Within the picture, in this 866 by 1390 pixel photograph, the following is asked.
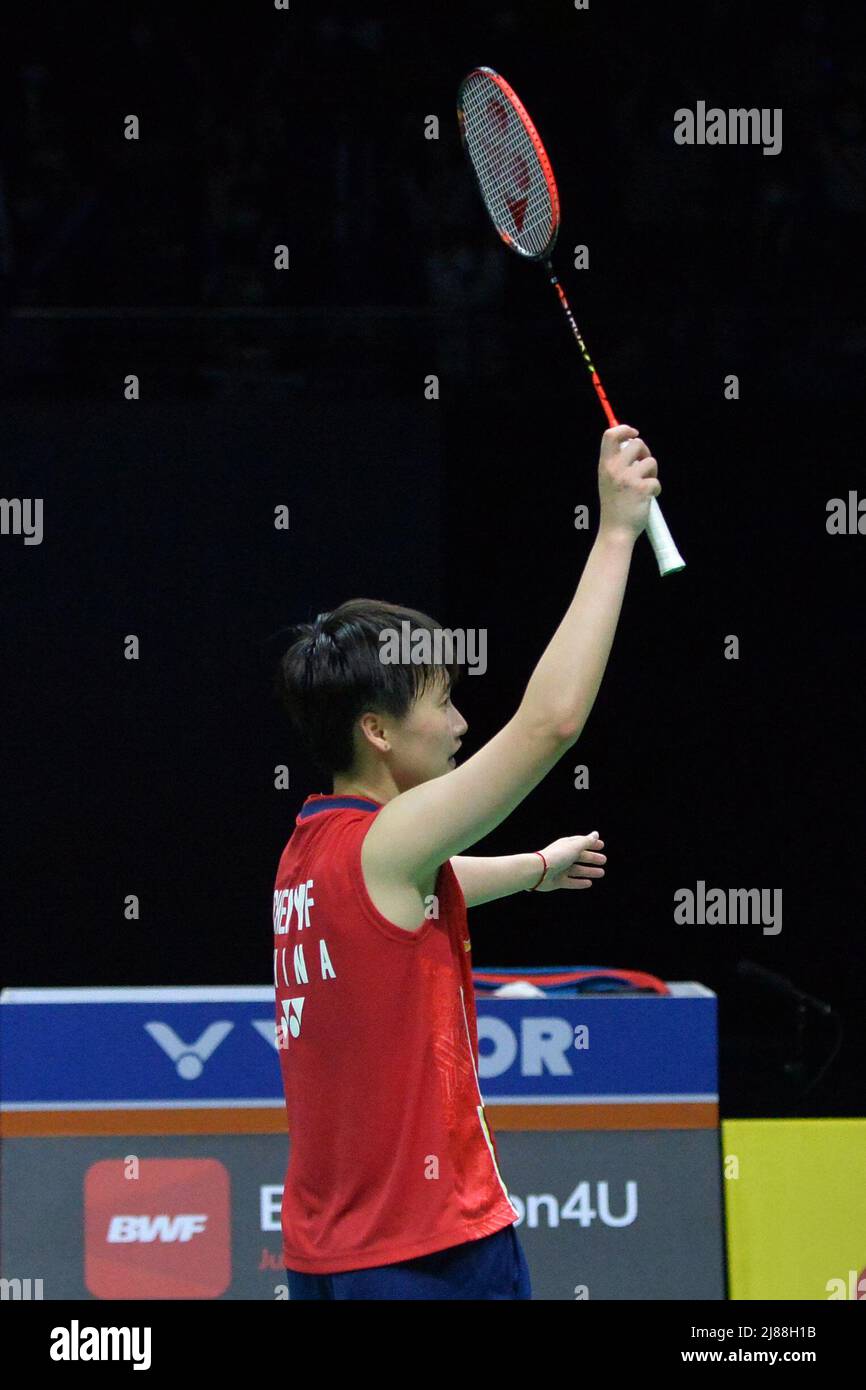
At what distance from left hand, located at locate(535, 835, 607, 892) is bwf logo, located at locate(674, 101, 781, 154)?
3473 millimetres

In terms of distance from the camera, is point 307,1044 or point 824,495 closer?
point 307,1044

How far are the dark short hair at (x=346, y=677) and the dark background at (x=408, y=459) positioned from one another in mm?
2916

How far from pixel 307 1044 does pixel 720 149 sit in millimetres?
4297

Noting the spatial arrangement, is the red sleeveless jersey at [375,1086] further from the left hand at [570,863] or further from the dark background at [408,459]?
the dark background at [408,459]

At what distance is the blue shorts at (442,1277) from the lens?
1.80 meters

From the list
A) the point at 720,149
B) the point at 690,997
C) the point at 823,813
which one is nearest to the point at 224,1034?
the point at 690,997

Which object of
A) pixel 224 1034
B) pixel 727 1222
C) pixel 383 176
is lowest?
pixel 727 1222

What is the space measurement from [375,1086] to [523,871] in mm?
470

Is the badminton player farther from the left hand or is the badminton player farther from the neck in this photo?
the left hand

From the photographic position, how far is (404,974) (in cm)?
183

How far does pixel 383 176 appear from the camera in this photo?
216 inches

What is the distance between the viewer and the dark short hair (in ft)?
6.41

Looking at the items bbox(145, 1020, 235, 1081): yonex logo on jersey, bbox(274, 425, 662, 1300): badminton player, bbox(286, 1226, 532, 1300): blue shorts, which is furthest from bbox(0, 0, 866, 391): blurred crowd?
bbox(286, 1226, 532, 1300): blue shorts

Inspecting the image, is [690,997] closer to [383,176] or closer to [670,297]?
[670,297]
